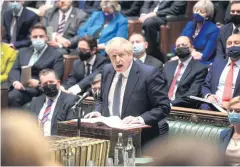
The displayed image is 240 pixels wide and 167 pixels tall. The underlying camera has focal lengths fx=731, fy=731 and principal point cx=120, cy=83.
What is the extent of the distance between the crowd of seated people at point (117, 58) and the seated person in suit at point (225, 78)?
10 millimetres

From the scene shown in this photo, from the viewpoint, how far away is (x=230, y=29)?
8.23 metres

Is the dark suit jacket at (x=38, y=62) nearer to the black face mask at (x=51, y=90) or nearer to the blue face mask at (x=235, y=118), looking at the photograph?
the black face mask at (x=51, y=90)

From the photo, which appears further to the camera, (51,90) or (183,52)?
(183,52)

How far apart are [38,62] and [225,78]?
2.98 m

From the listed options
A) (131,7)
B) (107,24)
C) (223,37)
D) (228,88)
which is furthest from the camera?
(131,7)

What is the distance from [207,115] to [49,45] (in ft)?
11.1

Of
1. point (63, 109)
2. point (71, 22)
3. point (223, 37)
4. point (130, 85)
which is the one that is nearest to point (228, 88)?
point (223, 37)

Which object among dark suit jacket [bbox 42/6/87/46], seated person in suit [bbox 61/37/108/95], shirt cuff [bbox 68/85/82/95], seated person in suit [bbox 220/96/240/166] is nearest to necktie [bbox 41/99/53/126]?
shirt cuff [bbox 68/85/82/95]

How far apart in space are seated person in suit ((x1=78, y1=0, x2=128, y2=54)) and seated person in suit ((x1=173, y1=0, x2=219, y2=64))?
3.91 ft

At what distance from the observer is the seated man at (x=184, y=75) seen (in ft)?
25.1

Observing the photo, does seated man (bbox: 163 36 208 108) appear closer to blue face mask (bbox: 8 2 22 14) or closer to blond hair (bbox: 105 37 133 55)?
blond hair (bbox: 105 37 133 55)

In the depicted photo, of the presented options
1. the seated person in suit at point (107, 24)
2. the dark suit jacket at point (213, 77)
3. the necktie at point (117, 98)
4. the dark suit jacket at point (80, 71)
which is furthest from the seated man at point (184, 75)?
the necktie at point (117, 98)

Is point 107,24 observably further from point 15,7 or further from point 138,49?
point 15,7

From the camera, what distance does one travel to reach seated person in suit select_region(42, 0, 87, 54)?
10180 mm
